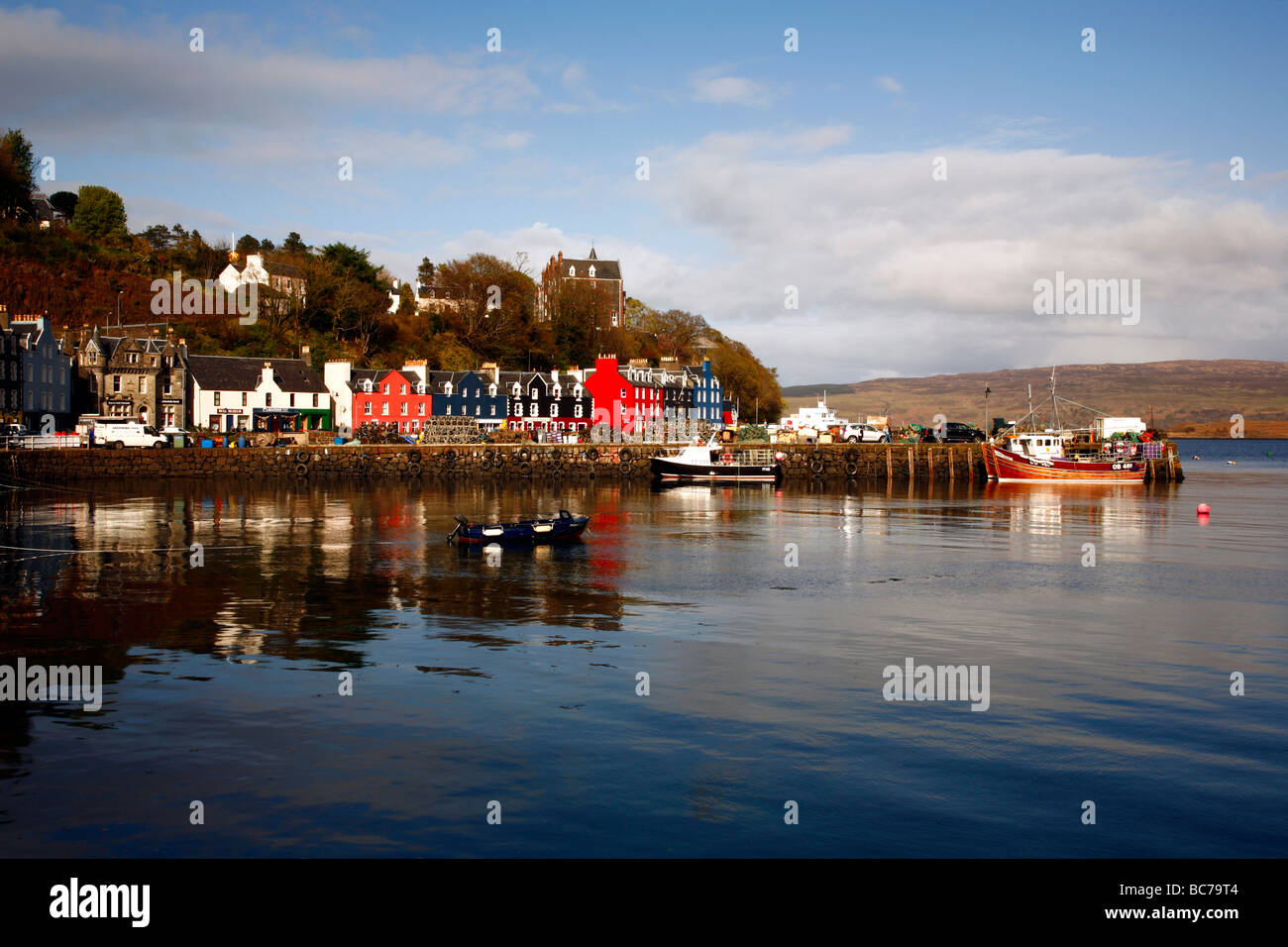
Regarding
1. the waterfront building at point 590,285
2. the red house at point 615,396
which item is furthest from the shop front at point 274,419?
the waterfront building at point 590,285

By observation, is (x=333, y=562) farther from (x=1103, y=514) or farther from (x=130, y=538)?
(x=1103, y=514)

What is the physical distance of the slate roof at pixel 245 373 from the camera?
320ft

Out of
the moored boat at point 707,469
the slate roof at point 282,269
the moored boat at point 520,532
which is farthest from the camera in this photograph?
the slate roof at point 282,269

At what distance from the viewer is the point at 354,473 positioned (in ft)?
282

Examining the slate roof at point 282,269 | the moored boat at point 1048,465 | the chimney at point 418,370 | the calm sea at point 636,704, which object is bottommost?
the calm sea at point 636,704

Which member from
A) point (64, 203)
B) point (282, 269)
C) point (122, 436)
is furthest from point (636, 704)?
point (64, 203)

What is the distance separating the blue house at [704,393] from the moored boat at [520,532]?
8952 cm

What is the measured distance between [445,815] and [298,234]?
14835 centimetres

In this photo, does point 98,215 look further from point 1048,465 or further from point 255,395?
point 1048,465

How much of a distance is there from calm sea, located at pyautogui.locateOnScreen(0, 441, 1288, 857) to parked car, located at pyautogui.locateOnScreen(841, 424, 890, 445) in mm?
71992

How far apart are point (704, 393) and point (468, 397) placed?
123 ft

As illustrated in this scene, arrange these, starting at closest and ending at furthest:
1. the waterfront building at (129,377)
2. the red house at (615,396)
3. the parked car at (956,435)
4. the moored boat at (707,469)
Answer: the moored boat at (707,469)
the waterfront building at (129,377)
the parked car at (956,435)
the red house at (615,396)

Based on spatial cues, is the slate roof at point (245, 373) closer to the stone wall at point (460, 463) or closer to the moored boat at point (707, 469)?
the stone wall at point (460, 463)

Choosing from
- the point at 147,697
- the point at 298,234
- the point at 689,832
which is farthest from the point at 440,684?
the point at 298,234
